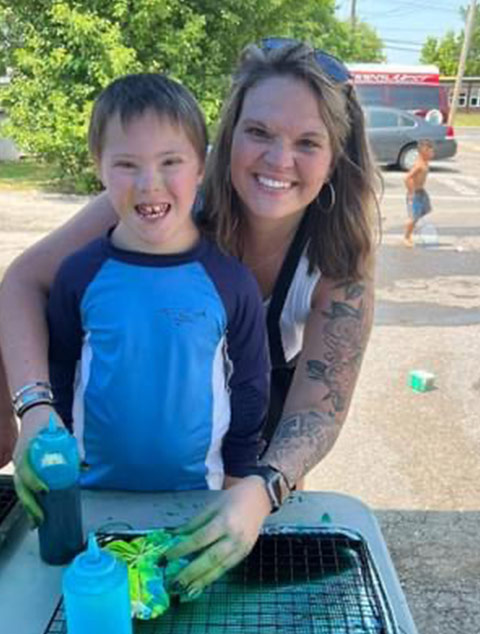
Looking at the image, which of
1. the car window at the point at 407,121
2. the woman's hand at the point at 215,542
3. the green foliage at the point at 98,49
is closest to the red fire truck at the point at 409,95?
the car window at the point at 407,121

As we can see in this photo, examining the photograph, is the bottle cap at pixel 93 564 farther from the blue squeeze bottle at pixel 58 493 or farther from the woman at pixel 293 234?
the woman at pixel 293 234

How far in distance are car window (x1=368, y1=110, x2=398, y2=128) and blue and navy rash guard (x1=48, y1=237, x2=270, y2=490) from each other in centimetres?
1431

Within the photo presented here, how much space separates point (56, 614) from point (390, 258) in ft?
22.8

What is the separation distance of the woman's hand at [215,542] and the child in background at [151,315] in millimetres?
280

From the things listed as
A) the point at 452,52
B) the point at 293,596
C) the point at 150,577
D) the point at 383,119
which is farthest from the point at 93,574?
the point at 452,52

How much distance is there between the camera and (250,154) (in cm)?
169

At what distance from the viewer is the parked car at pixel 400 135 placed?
48.8 ft

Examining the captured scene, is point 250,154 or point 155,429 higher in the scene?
point 250,154

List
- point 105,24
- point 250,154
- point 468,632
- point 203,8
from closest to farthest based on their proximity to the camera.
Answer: point 250,154 → point 468,632 → point 105,24 → point 203,8

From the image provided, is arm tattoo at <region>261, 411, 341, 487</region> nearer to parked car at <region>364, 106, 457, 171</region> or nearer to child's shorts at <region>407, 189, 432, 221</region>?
child's shorts at <region>407, 189, 432, 221</region>

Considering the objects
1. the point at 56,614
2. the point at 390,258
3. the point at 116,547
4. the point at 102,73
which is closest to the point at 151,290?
the point at 116,547

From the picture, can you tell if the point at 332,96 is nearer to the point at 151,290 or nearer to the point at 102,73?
the point at 151,290

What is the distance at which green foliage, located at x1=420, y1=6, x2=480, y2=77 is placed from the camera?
47.1 meters

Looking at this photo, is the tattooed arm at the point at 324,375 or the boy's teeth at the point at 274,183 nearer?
the tattooed arm at the point at 324,375
